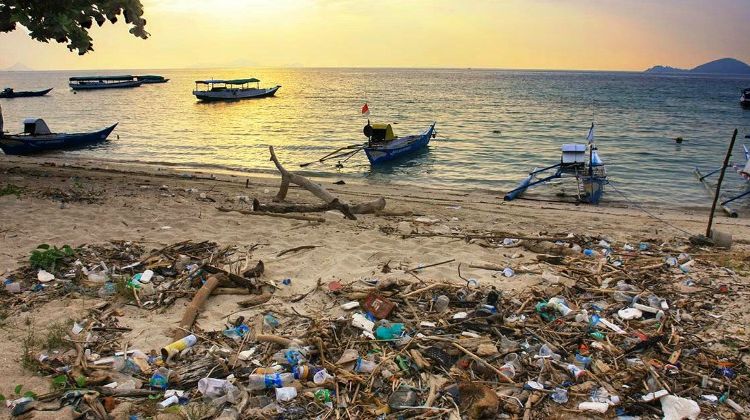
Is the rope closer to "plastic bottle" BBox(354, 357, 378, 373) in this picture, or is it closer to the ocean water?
the ocean water

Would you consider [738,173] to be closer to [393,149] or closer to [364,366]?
[393,149]

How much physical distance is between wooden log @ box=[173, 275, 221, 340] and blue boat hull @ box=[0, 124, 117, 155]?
70.3 ft

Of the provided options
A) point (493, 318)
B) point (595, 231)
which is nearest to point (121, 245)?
point (493, 318)

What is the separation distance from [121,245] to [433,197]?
9790 mm

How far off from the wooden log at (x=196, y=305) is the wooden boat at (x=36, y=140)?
21.0 m

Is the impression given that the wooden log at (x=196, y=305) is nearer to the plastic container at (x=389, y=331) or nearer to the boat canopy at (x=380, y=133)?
the plastic container at (x=389, y=331)

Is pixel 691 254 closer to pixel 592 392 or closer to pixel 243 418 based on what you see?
pixel 592 392

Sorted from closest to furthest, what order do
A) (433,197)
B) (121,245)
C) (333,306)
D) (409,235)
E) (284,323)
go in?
(284,323), (333,306), (121,245), (409,235), (433,197)

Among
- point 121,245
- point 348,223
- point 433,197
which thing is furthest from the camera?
point 433,197

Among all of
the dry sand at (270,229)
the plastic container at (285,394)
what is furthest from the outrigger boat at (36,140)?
the plastic container at (285,394)

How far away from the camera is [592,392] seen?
4434mm

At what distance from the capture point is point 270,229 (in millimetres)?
9312

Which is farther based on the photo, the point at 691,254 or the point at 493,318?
the point at 691,254

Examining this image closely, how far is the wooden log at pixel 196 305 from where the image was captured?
5.44m
